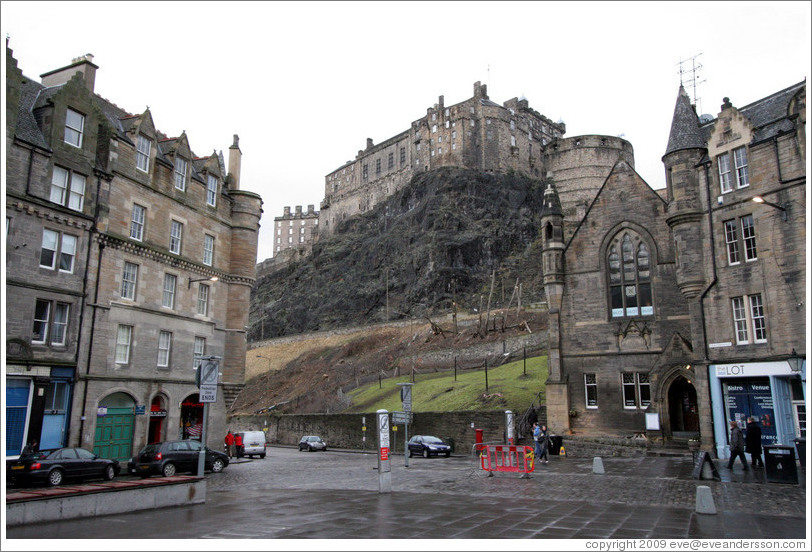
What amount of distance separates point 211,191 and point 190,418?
11552mm

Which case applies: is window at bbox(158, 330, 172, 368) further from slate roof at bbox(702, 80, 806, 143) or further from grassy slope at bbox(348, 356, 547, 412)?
slate roof at bbox(702, 80, 806, 143)

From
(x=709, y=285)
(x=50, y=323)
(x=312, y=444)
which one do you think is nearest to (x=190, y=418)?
(x=50, y=323)

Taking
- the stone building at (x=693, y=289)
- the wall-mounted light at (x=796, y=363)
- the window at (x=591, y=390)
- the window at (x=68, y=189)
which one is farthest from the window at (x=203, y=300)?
the wall-mounted light at (x=796, y=363)

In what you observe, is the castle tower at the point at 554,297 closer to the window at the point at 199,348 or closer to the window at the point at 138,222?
the window at the point at 199,348

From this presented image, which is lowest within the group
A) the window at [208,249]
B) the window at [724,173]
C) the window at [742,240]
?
the window at [742,240]

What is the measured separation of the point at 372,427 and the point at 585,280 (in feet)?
59.3

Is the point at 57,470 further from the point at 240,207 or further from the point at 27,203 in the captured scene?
the point at 240,207

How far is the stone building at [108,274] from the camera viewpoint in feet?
74.4

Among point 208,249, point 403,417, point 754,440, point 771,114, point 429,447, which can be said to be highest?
point 771,114

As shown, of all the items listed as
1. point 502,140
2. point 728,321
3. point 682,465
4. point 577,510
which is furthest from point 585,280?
point 502,140

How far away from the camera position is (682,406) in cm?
2941

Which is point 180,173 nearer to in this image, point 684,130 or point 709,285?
point 684,130

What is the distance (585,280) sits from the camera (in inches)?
1289

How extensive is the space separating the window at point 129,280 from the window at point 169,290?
1.73 meters
